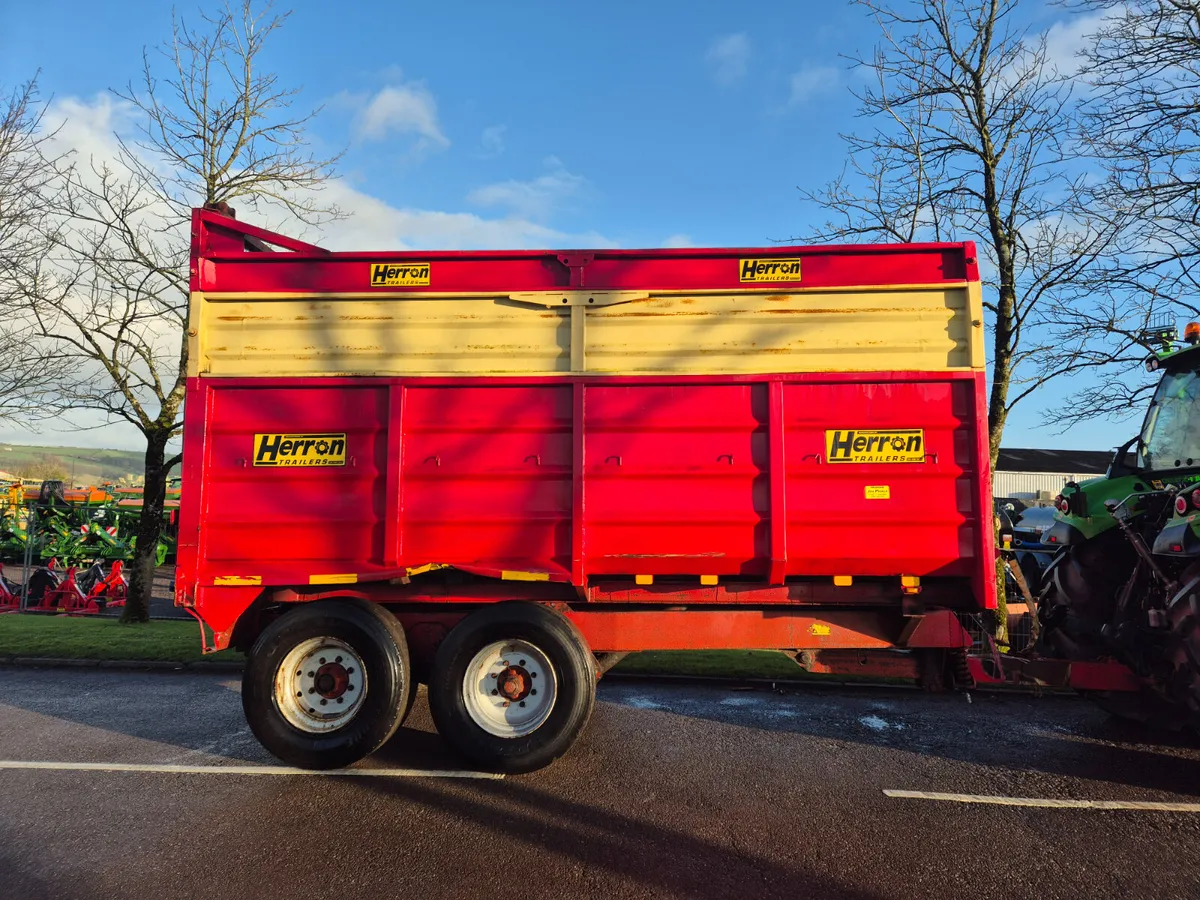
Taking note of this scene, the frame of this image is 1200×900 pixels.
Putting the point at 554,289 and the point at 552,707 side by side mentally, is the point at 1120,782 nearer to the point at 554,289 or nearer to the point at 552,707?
the point at 552,707

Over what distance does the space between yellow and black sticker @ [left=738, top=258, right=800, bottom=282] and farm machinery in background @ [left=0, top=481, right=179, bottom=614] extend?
11833 mm

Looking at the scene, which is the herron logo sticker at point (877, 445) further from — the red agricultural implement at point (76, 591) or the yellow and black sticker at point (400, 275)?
the red agricultural implement at point (76, 591)

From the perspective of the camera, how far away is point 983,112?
8.01 metres

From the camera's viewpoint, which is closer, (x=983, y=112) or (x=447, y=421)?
(x=447, y=421)

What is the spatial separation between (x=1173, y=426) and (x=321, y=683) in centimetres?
642

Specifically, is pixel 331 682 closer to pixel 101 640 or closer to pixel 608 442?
pixel 608 442

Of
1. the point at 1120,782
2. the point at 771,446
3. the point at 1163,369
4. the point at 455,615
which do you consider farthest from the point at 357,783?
the point at 1163,369

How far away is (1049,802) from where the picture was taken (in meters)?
4.21

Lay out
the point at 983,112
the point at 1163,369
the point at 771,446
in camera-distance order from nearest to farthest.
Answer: the point at 771,446
the point at 1163,369
the point at 983,112

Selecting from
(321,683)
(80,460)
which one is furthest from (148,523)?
(80,460)

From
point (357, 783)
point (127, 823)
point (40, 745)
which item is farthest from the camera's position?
point (40, 745)

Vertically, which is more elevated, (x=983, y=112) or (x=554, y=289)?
(x=983, y=112)

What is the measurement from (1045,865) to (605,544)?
9.43 feet

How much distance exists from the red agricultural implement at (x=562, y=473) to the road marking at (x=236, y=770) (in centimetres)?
13
